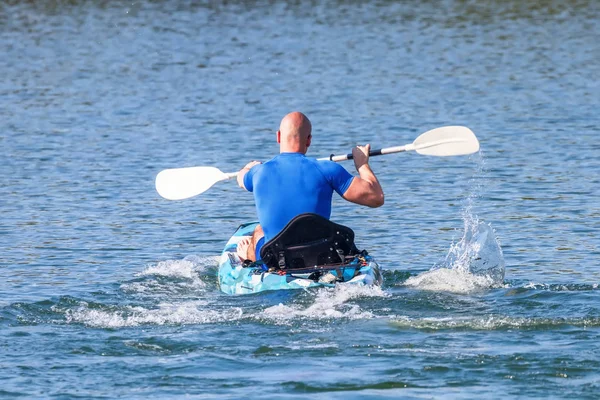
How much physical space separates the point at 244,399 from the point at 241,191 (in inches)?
334

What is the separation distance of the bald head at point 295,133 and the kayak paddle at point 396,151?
0.74 meters

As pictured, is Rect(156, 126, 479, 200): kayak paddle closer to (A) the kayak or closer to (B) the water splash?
(B) the water splash

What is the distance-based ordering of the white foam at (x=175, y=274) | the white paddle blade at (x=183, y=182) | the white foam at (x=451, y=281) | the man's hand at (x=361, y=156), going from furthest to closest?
the white paddle blade at (x=183, y=182)
the white foam at (x=175, y=274)
the white foam at (x=451, y=281)
the man's hand at (x=361, y=156)

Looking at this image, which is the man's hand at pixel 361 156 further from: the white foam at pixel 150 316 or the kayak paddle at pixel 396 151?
the white foam at pixel 150 316

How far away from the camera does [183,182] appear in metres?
11.6

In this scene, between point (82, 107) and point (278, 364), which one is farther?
point (82, 107)

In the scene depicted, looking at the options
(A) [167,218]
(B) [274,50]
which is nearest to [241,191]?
(A) [167,218]

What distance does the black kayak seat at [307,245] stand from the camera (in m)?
9.41

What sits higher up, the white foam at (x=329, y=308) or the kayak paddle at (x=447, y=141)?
the kayak paddle at (x=447, y=141)

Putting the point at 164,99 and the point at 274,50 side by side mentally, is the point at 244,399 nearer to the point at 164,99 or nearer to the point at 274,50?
the point at 164,99

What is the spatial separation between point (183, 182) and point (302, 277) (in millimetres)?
2529

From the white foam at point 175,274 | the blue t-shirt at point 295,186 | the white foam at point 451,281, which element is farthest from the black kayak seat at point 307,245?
the white foam at point 175,274

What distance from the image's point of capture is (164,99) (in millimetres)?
22906

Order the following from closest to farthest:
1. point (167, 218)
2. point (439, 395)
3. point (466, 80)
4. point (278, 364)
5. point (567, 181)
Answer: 1. point (439, 395)
2. point (278, 364)
3. point (167, 218)
4. point (567, 181)
5. point (466, 80)
